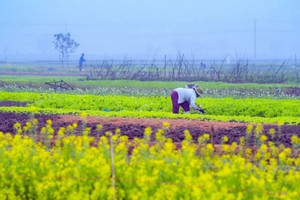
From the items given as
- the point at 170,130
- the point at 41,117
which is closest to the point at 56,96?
the point at 41,117

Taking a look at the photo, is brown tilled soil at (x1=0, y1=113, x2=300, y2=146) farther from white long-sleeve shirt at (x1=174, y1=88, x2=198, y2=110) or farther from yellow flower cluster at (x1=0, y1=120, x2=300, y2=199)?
yellow flower cluster at (x1=0, y1=120, x2=300, y2=199)

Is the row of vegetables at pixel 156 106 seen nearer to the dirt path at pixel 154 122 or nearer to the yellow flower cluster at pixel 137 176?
the dirt path at pixel 154 122

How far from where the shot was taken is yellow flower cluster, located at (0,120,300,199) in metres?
7.15

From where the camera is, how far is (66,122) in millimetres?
15844

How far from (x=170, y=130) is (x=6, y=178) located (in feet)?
21.1

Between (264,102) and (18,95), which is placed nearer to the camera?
(264,102)

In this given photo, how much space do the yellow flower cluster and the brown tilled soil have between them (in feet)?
15.2

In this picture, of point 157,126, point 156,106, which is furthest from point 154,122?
point 156,106

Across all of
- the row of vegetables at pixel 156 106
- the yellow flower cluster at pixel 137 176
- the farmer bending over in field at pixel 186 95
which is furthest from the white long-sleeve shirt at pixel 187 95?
the yellow flower cluster at pixel 137 176

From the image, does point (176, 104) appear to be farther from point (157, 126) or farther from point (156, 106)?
point (157, 126)

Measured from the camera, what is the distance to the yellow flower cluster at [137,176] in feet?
23.5

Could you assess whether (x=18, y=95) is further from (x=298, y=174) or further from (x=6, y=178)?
(x=298, y=174)

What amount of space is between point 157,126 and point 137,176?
7415mm

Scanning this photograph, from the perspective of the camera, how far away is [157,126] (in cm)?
1500
